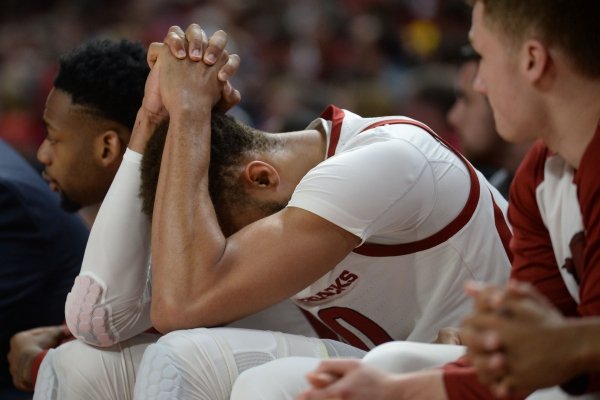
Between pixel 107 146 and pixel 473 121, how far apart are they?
1865 mm

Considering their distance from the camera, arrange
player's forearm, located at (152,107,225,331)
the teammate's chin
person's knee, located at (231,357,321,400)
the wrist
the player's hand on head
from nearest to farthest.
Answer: person's knee, located at (231,357,321,400) → player's forearm, located at (152,107,225,331) → the wrist → the player's hand on head → the teammate's chin

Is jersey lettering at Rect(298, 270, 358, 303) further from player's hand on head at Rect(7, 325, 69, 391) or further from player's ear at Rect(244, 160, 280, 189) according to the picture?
player's hand on head at Rect(7, 325, 69, 391)

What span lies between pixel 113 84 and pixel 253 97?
197 inches

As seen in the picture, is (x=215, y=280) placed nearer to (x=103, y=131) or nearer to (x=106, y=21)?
(x=103, y=131)

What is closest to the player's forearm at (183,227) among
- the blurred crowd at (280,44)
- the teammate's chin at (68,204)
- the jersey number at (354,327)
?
the jersey number at (354,327)

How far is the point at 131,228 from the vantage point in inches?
93.0

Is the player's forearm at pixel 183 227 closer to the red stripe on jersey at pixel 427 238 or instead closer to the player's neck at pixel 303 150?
the player's neck at pixel 303 150

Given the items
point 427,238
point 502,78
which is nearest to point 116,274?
point 427,238

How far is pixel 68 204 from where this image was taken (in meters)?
2.86

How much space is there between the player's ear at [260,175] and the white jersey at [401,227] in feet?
0.48

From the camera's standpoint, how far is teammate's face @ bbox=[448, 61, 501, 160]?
411 centimetres

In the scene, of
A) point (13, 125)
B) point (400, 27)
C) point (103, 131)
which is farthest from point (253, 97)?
point (103, 131)

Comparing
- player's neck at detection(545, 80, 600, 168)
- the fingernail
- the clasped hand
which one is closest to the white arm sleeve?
the clasped hand

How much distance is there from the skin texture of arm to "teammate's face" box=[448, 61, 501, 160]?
7.04ft
